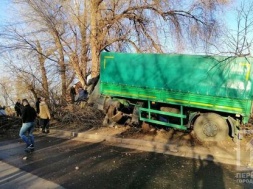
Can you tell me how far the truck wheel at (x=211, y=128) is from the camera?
885cm

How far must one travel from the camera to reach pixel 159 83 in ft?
32.7

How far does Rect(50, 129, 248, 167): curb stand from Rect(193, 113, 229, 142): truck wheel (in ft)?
2.32

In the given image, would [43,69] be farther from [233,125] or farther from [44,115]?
[233,125]

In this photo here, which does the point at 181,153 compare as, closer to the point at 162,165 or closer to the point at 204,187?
the point at 162,165

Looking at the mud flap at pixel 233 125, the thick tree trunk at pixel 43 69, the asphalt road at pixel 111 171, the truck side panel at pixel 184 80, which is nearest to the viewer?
the asphalt road at pixel 111 171

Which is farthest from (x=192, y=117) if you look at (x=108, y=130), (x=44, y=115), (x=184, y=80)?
(x=44, y=115)

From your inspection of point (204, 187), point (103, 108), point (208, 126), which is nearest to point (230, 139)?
point (208, 126)

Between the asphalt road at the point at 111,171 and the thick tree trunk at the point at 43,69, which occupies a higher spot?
the thick tree trunk at the point at 43,69

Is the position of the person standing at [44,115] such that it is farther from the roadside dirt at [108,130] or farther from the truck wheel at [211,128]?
the truck wheel at [211,128]

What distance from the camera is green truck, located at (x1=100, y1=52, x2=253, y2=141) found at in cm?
847

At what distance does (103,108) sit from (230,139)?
5128mm

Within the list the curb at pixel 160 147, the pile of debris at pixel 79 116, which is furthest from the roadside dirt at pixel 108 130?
the curb at pixel 160 147

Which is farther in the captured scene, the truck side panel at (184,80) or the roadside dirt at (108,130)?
the roadside dirt at (108,130)

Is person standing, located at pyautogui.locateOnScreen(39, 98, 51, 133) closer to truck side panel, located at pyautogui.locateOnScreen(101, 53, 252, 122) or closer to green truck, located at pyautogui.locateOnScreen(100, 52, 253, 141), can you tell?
green truck, located at pyautogui.locateOnScreen(100, 52, 253, 141)
